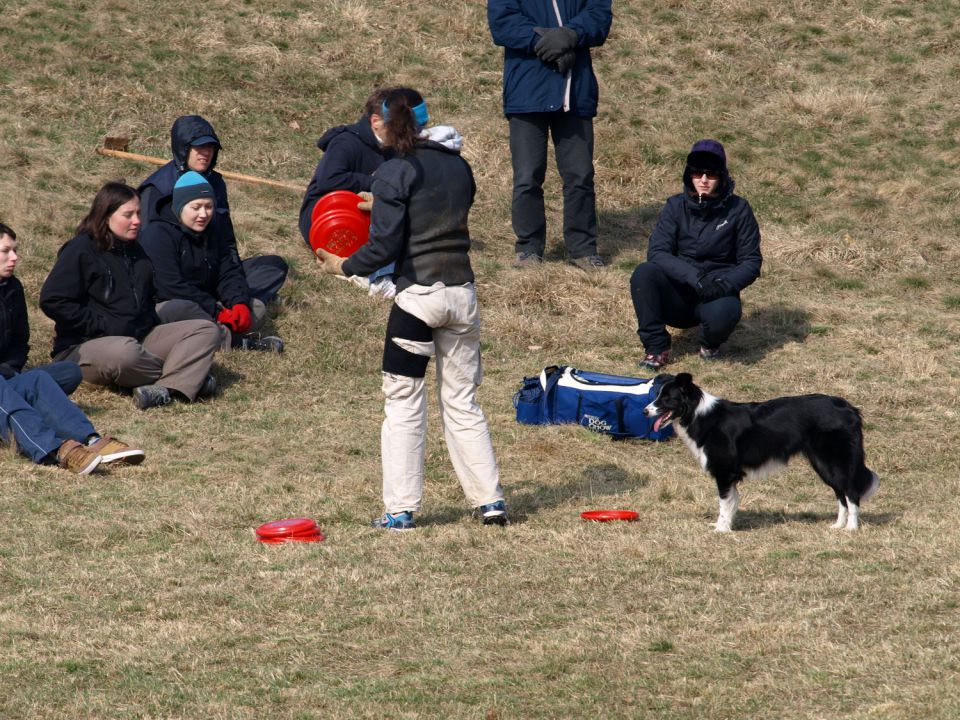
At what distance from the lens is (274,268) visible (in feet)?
35.8

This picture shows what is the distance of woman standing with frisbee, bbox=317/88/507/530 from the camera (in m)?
6.22

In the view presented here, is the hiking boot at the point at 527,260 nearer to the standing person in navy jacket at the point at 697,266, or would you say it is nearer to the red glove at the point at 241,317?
the standing person in navy jacket at the point at 697,266

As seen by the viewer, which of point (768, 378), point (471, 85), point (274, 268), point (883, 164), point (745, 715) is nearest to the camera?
point (745, 715)

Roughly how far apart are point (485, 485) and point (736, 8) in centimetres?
1298

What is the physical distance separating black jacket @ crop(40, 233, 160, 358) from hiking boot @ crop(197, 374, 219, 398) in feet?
1.86

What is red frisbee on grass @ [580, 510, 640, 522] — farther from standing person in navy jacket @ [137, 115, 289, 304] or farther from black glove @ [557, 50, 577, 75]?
black glove @ [557, 50, 577, 75]

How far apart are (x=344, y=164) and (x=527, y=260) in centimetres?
197

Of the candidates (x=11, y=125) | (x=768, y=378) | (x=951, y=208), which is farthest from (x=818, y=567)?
(x=11, y=125)

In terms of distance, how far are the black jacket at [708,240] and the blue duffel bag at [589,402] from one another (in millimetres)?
1568

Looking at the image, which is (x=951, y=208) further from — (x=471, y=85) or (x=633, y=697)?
(x=633, y=697)

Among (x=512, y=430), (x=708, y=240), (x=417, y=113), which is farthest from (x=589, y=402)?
(x=417, y=113)

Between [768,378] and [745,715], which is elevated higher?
[745,715]

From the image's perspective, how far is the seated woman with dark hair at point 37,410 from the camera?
7.55m

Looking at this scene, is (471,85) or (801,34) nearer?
(471,85)
